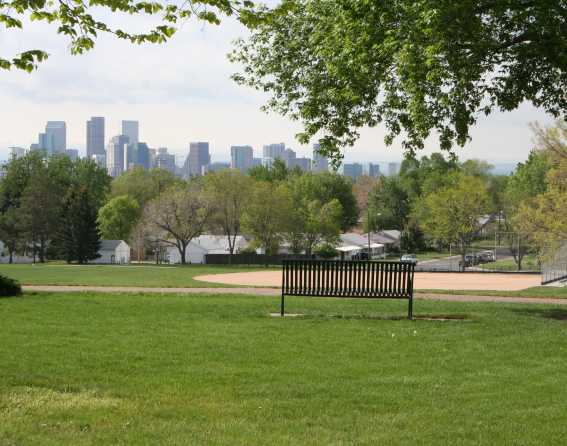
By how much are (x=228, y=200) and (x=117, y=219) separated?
104 ft

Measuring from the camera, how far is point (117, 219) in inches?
3807

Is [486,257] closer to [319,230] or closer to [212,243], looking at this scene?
[319,230]

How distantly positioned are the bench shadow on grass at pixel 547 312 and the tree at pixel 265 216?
5141 centimetres

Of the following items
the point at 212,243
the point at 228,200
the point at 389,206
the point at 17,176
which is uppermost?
the point at 17,176

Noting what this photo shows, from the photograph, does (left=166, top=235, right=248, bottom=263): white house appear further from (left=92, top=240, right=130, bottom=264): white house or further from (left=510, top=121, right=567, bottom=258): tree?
(left=510, top=121, right=567, bottom=258): tree

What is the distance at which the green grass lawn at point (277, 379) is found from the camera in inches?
263

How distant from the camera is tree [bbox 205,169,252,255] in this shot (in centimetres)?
6894

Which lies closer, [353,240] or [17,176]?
[17,176]

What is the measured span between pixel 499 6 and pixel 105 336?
9.85m

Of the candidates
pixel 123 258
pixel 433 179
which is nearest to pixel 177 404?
pixel 123 258

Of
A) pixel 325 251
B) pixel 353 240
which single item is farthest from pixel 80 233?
pixel 353 240

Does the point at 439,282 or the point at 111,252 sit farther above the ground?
the point at 111,252

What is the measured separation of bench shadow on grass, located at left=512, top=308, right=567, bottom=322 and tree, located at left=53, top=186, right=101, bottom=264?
64060mm

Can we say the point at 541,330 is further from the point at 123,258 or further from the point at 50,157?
the point at 50,157
